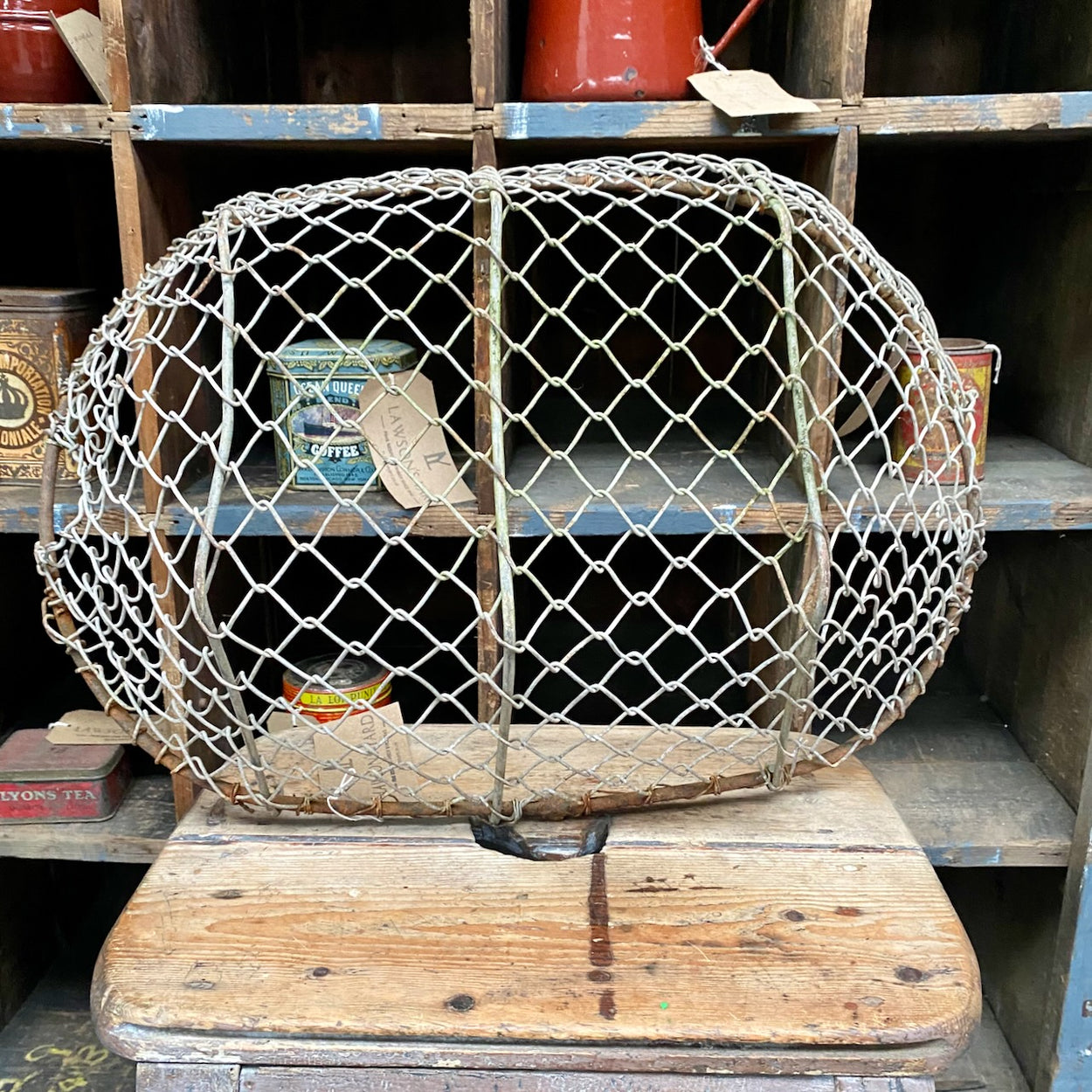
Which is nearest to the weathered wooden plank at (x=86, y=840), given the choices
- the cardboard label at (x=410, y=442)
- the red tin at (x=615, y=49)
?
the cardboard label at (x=410, y=442)

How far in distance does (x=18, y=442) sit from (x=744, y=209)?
34.2 inches

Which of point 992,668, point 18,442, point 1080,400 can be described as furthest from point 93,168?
point 992,668

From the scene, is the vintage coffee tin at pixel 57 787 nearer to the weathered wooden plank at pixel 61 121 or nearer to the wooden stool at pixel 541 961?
the wooden stool at pixel 541 961

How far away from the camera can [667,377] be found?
147 cm

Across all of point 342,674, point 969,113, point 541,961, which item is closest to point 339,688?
point 342,674

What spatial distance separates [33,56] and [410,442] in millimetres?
558

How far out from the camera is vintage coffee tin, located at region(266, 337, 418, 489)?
0.95 m

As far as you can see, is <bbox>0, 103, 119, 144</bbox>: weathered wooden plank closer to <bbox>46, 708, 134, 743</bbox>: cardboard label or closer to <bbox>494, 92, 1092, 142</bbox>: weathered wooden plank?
<bbox>494, 92, 1092, 142</bbox>: weathered wooden plank

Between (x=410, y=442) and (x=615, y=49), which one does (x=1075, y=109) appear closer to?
(x=615, y=49)

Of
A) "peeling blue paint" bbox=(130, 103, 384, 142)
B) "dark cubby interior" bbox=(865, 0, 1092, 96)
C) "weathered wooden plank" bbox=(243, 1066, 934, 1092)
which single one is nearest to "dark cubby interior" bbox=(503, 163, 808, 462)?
"dark cubby interior" bbox=(865, 0, 1092, 96)

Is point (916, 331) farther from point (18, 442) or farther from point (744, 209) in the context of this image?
point (18, 442)

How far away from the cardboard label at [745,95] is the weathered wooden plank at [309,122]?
0.22 meters

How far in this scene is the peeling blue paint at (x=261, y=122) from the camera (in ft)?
2.94

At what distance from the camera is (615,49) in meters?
0.92
